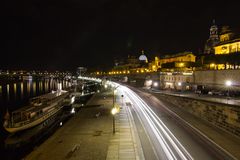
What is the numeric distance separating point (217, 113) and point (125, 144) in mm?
15860

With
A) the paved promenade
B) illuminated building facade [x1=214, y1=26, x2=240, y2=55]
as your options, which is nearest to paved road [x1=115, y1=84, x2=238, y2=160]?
the paved promenade

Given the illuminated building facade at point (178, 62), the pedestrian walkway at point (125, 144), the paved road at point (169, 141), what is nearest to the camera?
the pedestrian walkway at point (125, 144)

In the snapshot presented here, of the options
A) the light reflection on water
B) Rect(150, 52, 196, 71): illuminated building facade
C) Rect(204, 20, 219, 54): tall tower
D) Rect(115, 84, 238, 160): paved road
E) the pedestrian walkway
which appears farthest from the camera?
Rect(204, 20, 219, 54): tall tower

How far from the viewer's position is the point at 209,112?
34906 millimetres

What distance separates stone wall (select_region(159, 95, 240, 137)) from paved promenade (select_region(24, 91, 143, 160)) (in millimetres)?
12012

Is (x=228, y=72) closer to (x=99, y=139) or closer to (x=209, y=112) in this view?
(x=209, y=112)

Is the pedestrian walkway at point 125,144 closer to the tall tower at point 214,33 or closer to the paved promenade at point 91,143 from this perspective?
the paved promenade at point 91,143

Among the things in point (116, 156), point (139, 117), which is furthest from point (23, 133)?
point (116, 156)

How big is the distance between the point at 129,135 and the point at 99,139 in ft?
12.4

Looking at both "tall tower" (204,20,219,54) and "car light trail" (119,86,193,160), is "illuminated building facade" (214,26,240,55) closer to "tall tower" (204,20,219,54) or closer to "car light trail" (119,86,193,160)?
"tall tower" (204,20,219,54)

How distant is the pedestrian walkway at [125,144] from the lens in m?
21.4

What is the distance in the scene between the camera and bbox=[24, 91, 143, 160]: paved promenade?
22.0 meters

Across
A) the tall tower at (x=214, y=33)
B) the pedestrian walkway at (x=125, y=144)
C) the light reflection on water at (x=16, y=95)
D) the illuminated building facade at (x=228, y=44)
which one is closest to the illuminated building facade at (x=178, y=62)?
the illuminated building facade at (x=228, y=44)

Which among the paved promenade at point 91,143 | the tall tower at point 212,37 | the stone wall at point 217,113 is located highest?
the tall tower at point 212,37
